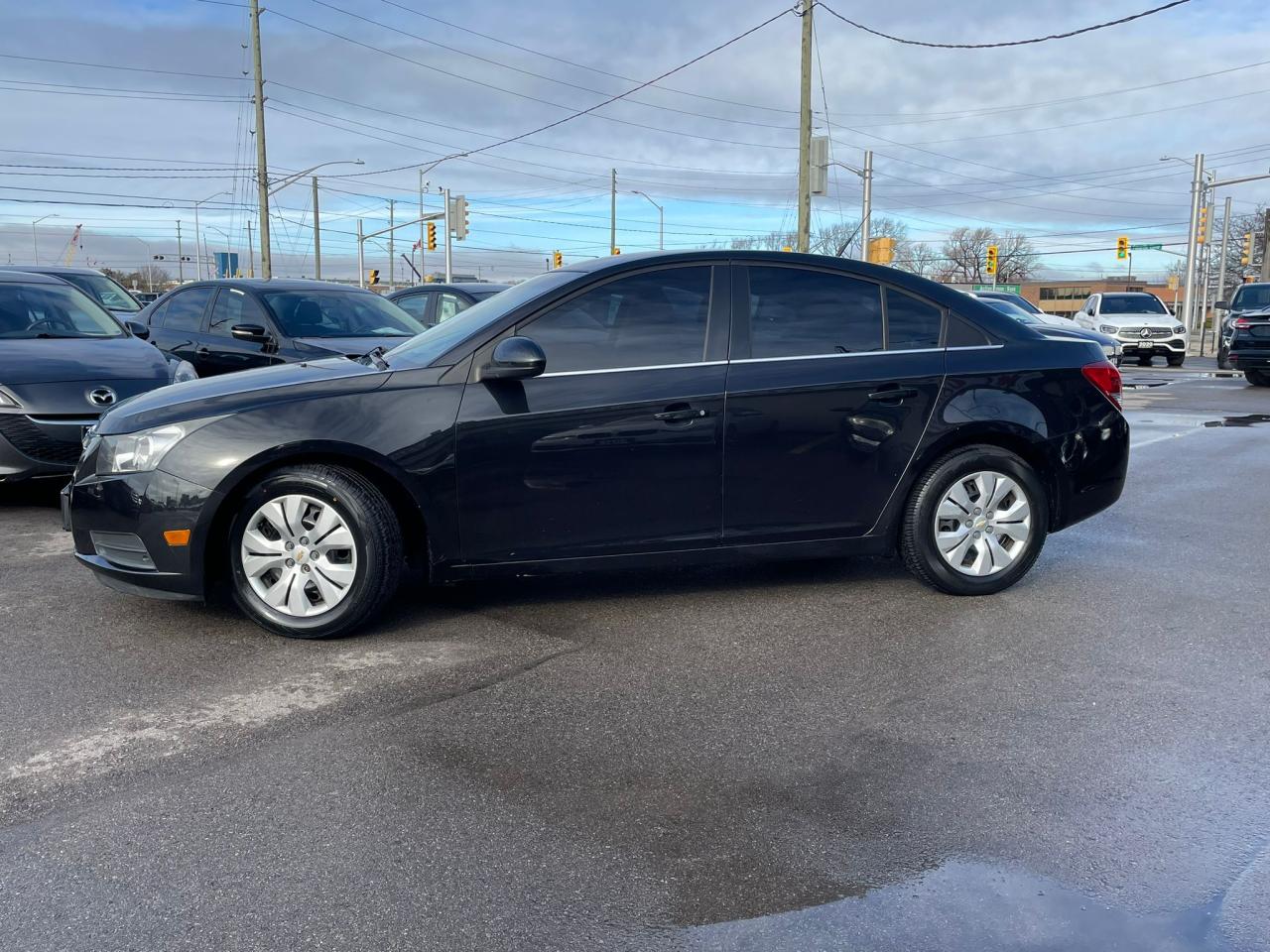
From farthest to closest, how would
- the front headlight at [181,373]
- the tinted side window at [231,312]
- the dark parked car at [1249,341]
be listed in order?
the dark parked car at [1249,341], the tinted side window at [231,312], the front headlight at [181,373]

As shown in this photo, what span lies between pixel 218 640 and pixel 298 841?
6.43ft

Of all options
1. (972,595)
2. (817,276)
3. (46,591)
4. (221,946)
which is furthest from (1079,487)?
(46,591)

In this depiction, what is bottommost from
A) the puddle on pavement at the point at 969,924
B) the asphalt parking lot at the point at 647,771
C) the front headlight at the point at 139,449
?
the puddle on pavement at the point at 969,924

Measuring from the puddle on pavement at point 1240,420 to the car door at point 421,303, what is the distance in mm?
9654

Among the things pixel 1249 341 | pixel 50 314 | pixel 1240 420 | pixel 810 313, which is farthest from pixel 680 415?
pixel 1249 341

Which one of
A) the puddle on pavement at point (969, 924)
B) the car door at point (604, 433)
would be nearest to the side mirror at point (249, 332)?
the car door at point (604, 433)

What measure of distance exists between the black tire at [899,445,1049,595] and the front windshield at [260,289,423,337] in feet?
19.1

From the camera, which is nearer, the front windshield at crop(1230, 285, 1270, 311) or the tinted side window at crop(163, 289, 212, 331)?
the tinted side window at crop(163, 289, 212, 331)

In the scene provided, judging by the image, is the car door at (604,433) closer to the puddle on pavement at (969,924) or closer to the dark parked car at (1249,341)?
the puddle on pavement at (969,924)

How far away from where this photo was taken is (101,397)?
7438 mm

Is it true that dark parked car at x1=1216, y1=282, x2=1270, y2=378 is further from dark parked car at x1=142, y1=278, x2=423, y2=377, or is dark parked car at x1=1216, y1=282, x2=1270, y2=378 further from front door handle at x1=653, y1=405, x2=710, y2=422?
front door handle at x1=653, y1=405, x2=710, y2=422

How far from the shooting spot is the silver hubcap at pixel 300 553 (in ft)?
15.3

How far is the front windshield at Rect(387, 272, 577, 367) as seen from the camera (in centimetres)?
499

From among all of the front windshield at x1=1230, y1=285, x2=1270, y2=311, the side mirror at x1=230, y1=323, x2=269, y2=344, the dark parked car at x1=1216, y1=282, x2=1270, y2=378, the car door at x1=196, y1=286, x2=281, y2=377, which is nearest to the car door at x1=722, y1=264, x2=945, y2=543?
the side mirror at x1=230, y1=323, x2=269, y2=344
